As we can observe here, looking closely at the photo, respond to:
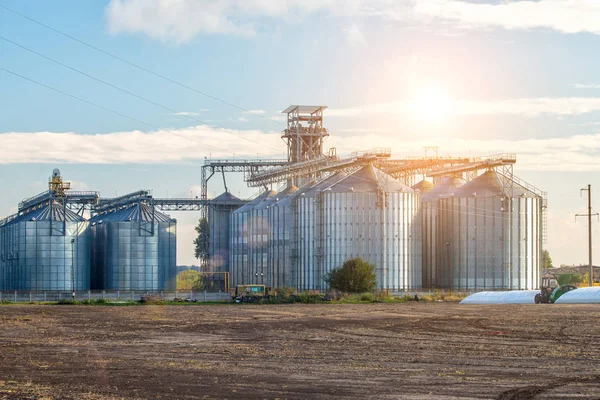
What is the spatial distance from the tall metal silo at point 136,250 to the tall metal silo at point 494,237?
127ft

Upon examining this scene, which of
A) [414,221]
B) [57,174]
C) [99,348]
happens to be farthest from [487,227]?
[99,348]

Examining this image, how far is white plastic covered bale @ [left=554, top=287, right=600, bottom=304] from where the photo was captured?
75562mm

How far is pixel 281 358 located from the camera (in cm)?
2797

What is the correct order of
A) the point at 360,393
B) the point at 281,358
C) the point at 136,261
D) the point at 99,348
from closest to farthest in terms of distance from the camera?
1. the point at 360,393
2. the point at 281,358
3. the point at 99,348
4. the point at 136,261

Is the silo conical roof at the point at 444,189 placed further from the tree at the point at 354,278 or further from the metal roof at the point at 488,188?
the tree at the point at 354,278

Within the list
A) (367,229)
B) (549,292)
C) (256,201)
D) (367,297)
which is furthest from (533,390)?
(256,201)

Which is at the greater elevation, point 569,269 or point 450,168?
point 450,168

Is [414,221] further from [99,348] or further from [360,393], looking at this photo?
[360,393]

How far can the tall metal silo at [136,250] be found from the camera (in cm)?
12225

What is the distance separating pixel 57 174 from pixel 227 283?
1150 inches

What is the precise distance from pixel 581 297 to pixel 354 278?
2838cm

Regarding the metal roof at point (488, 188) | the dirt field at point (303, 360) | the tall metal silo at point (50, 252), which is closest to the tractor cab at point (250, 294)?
the tall metal silo at point (50, 252)

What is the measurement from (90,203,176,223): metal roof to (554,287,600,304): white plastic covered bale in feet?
210

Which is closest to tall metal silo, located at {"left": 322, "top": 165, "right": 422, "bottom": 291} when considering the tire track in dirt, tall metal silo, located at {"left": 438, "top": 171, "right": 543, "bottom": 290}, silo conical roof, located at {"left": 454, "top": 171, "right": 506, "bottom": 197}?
tall metal silo, located at {"left": 438, "top": 171, "right": 543, "bottom": 290}
